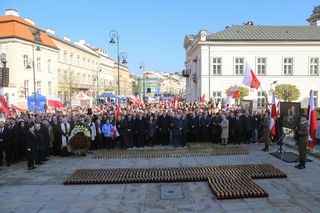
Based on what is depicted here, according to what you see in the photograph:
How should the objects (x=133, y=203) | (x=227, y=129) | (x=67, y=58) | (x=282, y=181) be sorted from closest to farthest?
(x=133, y=203) < (x=282, y=181) < (x=227, y=129) < (x=67, y=58)

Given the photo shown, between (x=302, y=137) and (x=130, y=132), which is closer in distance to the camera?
(x=302, y=137)

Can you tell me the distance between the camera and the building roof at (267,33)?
149 ft

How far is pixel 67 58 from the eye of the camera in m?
63.9

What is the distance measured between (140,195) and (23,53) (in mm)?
43452

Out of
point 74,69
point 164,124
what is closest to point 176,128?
point 164,124

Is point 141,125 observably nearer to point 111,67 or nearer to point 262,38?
point 262,38

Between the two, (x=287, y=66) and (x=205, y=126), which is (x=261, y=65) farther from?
(x=205, y=126)

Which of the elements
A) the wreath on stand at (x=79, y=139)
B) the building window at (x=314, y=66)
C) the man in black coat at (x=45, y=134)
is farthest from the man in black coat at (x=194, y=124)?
the building window at (x=314, y=66)

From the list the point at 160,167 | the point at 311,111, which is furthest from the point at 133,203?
the point at 311,111

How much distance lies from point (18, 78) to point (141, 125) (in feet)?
117

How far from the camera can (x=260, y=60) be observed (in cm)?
4619

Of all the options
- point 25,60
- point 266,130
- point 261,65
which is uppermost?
point 25,60

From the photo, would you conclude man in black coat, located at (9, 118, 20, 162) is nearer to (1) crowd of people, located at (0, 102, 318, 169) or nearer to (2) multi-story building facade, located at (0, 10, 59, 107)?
(1) crowd of people, located at (0, 102, 318, 169)

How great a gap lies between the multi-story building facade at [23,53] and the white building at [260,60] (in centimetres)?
2274
